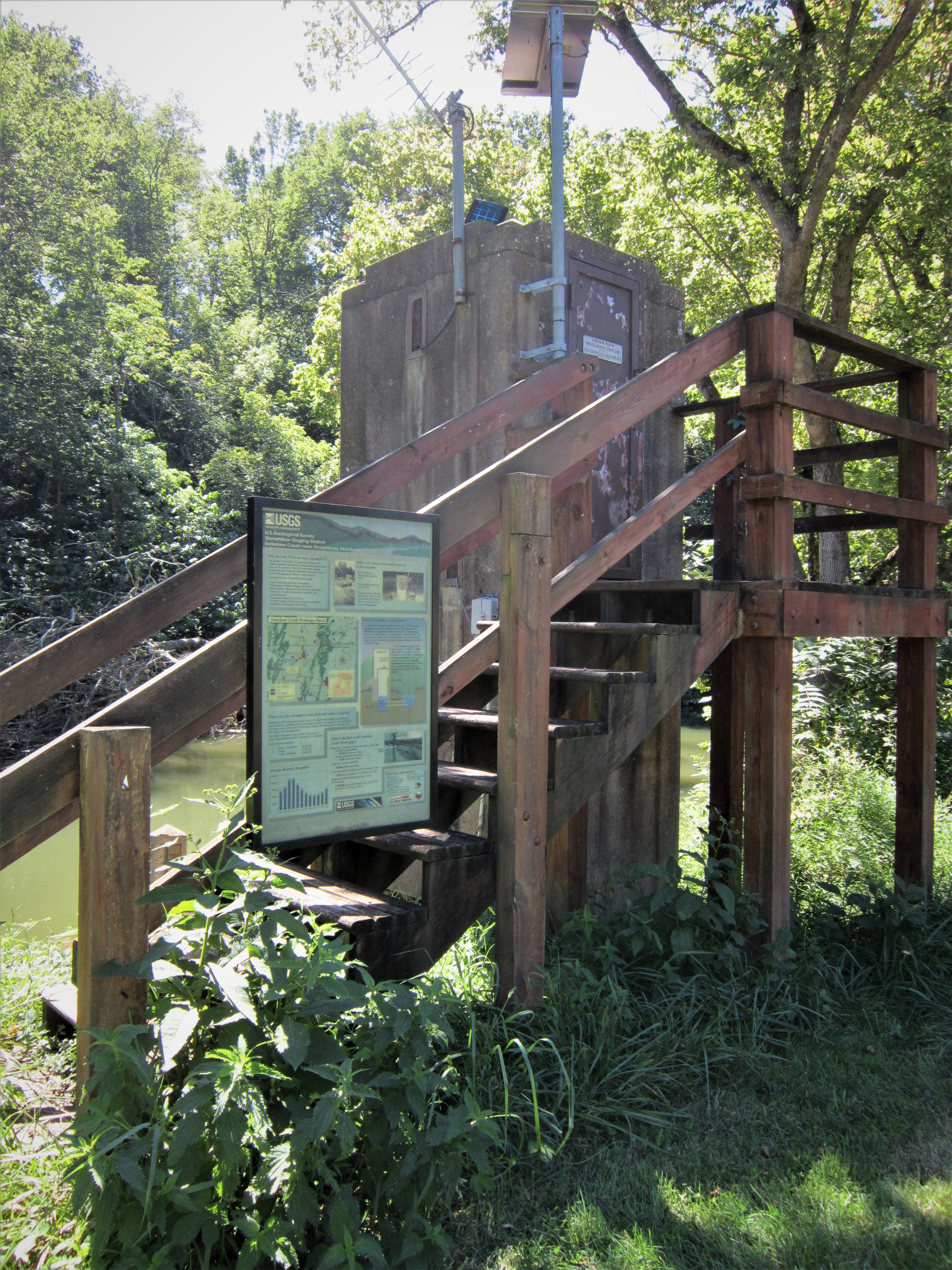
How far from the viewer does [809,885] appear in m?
5.57

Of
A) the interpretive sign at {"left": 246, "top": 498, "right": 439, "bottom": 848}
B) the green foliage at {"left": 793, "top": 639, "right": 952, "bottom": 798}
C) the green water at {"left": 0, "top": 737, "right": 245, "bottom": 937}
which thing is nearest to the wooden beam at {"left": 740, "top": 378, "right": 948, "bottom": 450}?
the interpretive sign at {"left": 246, "top": 498, "right": 439, "bottom": 848}

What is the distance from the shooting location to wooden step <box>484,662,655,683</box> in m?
3.72

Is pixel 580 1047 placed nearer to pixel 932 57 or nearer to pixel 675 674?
pixel 675 674

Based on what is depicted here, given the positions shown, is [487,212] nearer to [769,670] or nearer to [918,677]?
[769,670]

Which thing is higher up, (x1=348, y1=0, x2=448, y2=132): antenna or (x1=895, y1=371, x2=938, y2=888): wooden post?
(x1=348, y1=0, x2=448, y2=132): antenna

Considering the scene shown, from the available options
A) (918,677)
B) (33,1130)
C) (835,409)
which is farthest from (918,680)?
(33,1130)

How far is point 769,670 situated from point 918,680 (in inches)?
66.1

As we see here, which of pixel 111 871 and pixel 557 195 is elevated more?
pixel 557 195

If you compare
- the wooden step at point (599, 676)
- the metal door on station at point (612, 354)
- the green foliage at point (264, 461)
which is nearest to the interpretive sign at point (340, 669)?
the wooden step at point (599, 676)

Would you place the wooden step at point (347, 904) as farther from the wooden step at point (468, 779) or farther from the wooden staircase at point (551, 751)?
the wooden step at point (468, 779)

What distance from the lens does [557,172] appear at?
471cm

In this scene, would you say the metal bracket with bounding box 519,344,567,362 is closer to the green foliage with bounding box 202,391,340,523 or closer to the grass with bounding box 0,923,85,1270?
the grass with bounding box 0,923,85,1270

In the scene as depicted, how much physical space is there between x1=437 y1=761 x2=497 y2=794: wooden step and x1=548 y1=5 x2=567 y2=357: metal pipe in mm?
2258

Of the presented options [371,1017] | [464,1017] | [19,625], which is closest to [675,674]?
[464,1017]
